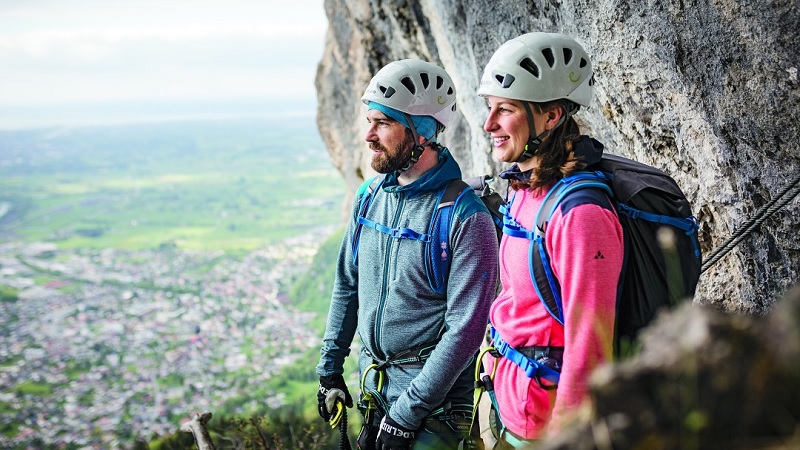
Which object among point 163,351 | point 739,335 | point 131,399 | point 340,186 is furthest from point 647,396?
point 340,186

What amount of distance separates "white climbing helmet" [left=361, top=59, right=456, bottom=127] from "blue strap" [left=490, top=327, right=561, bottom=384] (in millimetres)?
1930

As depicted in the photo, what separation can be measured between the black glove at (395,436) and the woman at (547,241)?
2.43ft

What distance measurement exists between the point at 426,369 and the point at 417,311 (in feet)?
1.24

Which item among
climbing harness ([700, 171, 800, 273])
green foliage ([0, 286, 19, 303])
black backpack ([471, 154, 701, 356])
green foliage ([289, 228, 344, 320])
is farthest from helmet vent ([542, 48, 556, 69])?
green foliage ([0, 286, 19, 303])

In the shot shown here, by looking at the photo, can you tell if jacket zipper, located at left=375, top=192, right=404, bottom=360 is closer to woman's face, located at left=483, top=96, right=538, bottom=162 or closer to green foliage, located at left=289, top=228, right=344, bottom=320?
woman's face, located at left=483, top=96, right=538, bottom=162

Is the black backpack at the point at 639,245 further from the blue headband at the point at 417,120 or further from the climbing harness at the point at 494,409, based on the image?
the blue headband at the point at 417,120

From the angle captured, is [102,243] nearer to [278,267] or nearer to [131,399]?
[278,267]

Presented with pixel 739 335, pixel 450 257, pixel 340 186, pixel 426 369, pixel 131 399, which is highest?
pixel 739 335

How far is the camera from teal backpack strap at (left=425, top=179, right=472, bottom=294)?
3.83m

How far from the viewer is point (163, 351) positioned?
62156mm

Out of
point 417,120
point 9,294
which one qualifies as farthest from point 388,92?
point 9,294

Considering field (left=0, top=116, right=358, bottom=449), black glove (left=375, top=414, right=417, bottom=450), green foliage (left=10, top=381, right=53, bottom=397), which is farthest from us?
green foliage (left=10, top=381, right=53, bottom=397)

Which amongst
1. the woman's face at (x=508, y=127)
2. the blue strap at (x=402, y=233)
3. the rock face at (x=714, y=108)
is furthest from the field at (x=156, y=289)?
the woman's face at (x=508, y=127)

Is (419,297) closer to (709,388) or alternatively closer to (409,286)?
(409,286)
